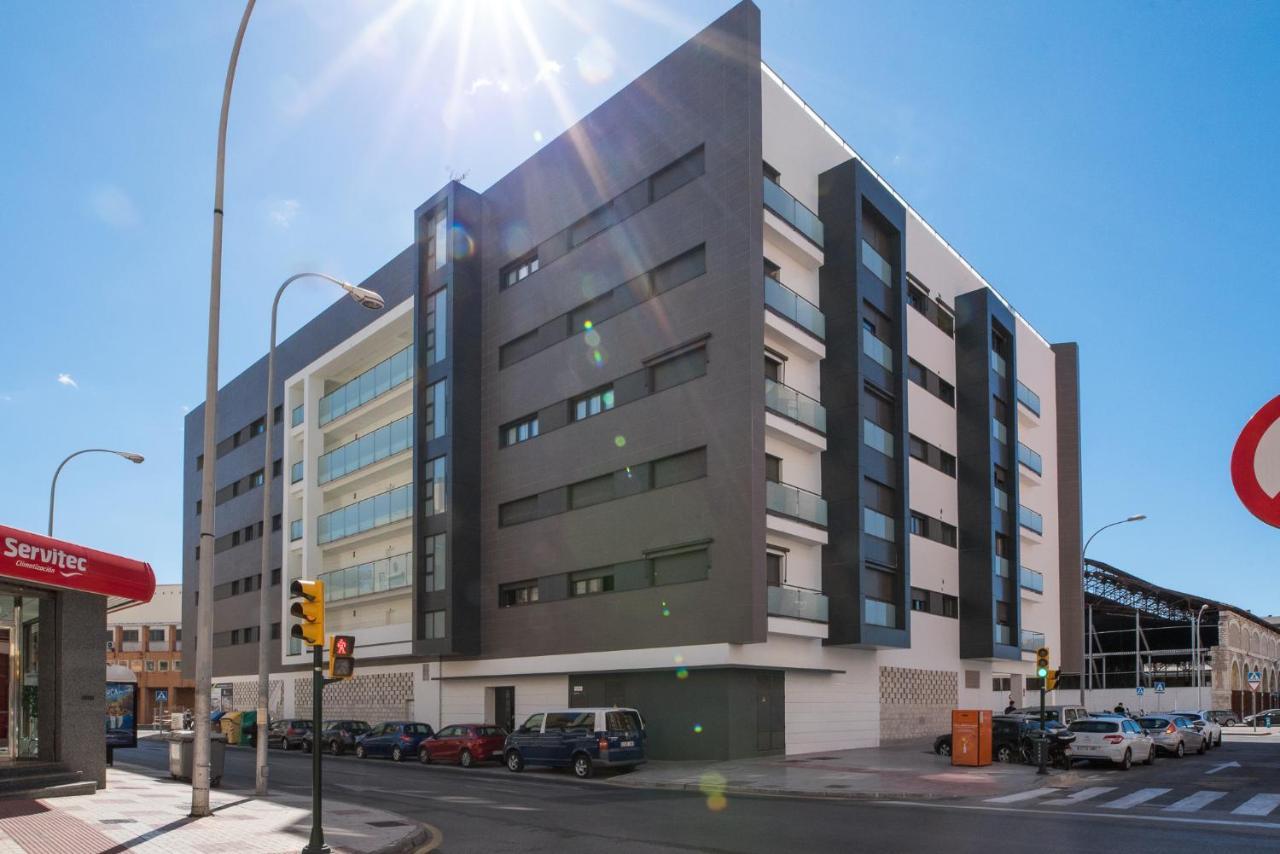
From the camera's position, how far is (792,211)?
3412 centimetres

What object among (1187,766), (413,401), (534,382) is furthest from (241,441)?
(1187,766)

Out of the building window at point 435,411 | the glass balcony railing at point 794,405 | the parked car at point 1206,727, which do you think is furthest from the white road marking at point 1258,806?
the building window at point 435,411

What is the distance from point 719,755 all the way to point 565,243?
1826 centimetres

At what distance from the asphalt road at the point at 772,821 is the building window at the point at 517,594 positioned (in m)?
12.4

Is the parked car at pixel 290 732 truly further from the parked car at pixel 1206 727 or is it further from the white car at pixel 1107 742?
the parked car at pixel 1206 727

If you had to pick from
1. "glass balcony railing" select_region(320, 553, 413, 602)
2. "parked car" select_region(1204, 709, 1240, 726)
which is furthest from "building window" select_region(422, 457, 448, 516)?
"parked car" select_region(1204, 709, 1240, 726)

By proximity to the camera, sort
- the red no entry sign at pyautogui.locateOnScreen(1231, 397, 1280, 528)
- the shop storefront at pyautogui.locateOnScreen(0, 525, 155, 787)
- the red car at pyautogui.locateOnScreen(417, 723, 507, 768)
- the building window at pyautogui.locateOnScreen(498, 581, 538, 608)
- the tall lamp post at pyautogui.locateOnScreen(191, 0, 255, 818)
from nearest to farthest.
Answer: the red no entry sign at pyautogui.locateOnScreen(1231, 397, 1280, 528)
the tall lamp post at pyautogui.locateOnScreen(191, 0, 255, 818)
the shop storefront at pyautogui.locateOnScreen(0, 525, 155, 787)
the red car at pyautogui.locateOnScreen(417, 723, 507, 768)
the building window at pyautogui.locateOnScreen(498, 581, 538, 608)

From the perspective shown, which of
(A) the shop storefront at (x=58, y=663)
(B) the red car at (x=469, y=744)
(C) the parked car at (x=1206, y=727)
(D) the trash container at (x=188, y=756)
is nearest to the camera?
(A) the shop storefront at (x=58, y=663)

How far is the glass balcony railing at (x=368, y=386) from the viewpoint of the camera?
44.4m

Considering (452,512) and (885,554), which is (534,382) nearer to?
(452,512)

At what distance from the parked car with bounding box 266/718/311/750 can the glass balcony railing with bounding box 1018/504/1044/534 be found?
103 feet

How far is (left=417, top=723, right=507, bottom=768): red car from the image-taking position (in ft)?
104

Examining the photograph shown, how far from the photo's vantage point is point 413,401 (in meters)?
42.4

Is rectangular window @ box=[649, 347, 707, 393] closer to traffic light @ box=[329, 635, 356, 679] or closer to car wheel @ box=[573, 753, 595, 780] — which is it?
car wheel @ box=[573, 753, 595, 780]
